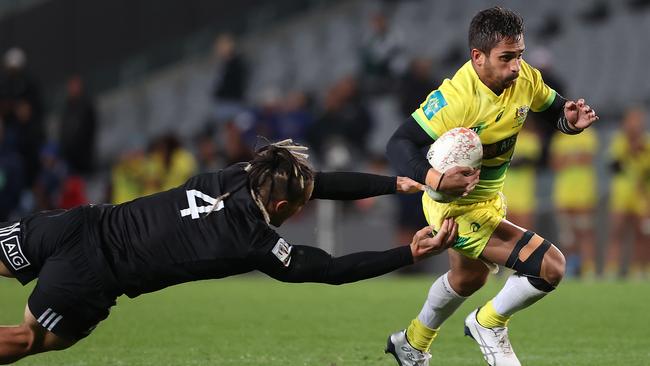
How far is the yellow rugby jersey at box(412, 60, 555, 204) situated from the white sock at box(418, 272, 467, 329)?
2.07ft

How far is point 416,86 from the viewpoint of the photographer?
17203mm

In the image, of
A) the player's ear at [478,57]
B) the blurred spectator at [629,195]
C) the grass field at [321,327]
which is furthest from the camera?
the blurred spectator at [629,195]

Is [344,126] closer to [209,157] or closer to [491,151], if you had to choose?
[209,157]

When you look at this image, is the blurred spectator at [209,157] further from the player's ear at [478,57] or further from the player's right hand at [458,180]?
the player's right hand at [458,180]

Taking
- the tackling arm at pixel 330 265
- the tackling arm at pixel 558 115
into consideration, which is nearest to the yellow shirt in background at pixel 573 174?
the tackling arm at pixel 558 115

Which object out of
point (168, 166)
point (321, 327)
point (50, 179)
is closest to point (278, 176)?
point (321, 327)

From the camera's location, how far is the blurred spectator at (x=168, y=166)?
55.0ft

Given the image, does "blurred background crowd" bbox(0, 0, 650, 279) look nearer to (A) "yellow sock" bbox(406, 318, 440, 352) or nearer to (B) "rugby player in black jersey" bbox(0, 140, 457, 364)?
(A) "yellow sock" bbox(406, 318, 440, 352)

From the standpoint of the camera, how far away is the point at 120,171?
17828 mm

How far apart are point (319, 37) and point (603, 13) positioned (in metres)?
4.87

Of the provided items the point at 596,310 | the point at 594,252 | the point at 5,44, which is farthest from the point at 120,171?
the point at 596,310

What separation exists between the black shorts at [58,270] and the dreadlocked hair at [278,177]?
0.98m

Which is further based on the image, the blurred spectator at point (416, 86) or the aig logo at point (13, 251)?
the blurred spectator at point (416, 86)

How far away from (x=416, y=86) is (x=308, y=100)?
3.95 m
